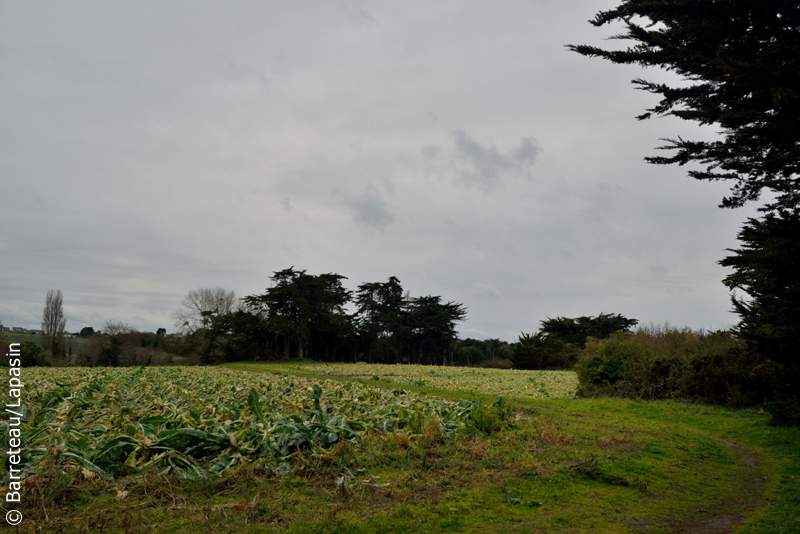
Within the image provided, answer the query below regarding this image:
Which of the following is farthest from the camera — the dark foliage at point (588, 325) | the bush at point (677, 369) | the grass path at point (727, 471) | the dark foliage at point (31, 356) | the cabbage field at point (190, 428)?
the dark foliage at point (588, 325)

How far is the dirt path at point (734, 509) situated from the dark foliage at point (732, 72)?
458cm

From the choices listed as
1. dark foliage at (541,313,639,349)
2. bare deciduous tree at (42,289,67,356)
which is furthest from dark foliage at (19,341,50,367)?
dark foliage at (541,313,639,349)

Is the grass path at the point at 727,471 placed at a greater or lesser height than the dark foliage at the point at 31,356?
lesser

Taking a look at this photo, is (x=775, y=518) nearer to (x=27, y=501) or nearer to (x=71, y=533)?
(x=71, y=533)

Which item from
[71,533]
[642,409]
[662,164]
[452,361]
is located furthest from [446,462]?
[452,361]

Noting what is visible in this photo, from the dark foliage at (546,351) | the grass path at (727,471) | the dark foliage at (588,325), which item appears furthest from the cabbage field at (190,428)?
the dark foliage at (588,325)

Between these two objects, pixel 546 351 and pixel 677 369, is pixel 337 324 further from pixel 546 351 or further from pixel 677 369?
pixel 677 369

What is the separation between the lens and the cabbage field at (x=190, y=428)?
5.09 meters

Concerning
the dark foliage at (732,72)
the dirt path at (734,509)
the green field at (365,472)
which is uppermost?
the dark foliage at (732,72)

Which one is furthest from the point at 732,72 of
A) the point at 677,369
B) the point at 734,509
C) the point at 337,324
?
the point at 337,324

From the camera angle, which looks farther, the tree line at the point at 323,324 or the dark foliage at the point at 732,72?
the tree line at the point at 323,324

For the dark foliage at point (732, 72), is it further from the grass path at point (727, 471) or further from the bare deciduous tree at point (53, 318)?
the bare deciduous tree at point (53, 318)

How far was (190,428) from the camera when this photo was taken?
19.4 ft

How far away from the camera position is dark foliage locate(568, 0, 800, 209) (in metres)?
6.41
